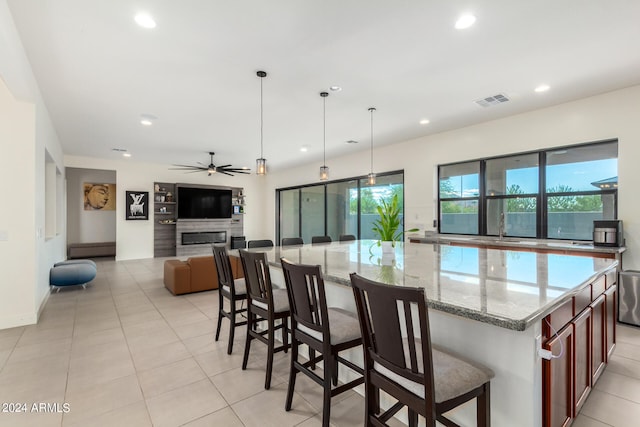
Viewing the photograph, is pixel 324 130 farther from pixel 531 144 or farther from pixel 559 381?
pixel 559 381

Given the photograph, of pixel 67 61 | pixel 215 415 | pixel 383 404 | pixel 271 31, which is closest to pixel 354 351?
pixel 383 404

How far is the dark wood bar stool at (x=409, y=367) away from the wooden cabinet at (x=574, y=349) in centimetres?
34

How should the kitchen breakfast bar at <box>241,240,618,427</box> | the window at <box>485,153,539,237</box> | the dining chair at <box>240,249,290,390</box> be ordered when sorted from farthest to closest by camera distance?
the window at <box>485,153,539,237</box>, the dining chair at <box>240,249,290,390</box>, the kitchen breakfast bar at <box>241,240,618,427</box>

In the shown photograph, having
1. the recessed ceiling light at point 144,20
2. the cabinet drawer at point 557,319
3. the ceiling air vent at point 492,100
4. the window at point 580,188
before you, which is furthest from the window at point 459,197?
the recessed ceiling light at point 144,20

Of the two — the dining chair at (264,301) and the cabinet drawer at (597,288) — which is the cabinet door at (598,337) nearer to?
the cabinet drawer at (597,288)

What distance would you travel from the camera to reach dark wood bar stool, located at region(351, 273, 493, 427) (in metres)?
1.16

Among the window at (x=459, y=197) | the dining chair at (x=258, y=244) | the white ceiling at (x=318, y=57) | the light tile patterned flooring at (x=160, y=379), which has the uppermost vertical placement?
the white ceiling at (x=318, y=57)

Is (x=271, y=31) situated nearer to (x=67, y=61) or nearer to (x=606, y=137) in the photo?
(x=67, y=61)

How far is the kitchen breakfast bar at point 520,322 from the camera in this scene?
133 cm

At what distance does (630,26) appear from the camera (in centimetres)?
245

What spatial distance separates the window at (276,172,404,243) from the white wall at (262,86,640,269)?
0.39 metres

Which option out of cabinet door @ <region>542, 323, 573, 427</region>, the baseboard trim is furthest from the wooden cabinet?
the baseboard trim

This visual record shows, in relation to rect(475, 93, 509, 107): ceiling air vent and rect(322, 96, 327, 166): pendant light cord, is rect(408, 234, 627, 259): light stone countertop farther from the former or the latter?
rect(322, 96, 327, 166): pendant light cord

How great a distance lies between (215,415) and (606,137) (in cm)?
532
